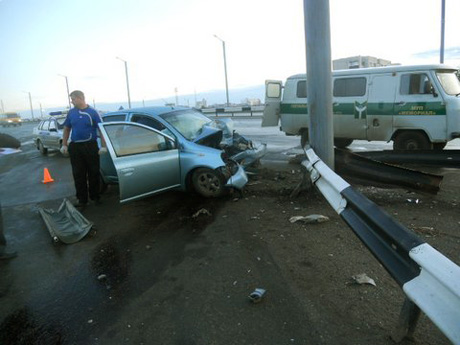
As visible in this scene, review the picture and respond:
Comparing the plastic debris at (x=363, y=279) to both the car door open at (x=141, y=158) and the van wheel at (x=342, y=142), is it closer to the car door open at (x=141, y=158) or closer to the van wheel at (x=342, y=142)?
the car door open at (x=141, y=158)

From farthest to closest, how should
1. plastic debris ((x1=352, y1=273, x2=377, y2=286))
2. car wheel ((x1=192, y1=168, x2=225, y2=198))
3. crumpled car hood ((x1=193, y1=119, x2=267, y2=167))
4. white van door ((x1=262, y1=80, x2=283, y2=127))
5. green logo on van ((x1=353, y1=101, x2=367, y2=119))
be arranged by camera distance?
white van door ((x1=262, y1=80, x2=283, y2=127))
green logo on van ((x1=353, y1=101, x2=367, y2=119))
crumpled car hood ((x1=193, y1=119, x2=267, y2=167))
car wheel ((x1=192, y1=168, x2=225, y2=198))
plastic debris ((x1=352, y1=273, x2=377, y2=286))

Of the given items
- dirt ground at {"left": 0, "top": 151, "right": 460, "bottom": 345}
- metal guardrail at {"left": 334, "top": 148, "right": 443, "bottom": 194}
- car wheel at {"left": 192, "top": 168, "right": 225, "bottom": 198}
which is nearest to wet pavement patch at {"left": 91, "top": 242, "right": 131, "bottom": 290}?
dirt ground at {"left": 0, "top": 151, "right": 460, "bottom": 345}

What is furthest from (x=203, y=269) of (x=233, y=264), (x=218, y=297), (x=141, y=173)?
(x=141, y=173)

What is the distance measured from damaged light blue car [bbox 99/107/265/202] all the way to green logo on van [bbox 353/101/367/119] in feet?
14.9

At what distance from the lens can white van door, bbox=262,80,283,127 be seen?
35.3 ft

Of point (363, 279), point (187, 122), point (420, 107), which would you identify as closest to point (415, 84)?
point (420, 107)

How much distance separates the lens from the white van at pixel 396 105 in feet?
27.6

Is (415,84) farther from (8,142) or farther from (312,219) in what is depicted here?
(8,142)

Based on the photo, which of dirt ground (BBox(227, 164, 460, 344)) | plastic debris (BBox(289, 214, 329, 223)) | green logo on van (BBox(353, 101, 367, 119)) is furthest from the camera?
green logo on van (BBox(353, 101, 367, 119))

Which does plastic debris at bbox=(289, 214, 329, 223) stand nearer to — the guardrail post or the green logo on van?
the guardrail post

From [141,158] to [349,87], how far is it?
6260 millimetres

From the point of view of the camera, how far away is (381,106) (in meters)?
9.16

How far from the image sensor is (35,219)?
20.5 feet

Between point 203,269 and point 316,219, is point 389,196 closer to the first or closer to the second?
point 316,219
